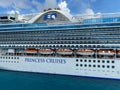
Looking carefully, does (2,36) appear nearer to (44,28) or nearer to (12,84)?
(44,28)

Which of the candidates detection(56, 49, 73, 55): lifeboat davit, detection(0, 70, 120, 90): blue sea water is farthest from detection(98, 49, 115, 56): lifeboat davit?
detection(56, 49, 73, 55): lifeboat davit

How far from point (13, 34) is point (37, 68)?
7.71 m

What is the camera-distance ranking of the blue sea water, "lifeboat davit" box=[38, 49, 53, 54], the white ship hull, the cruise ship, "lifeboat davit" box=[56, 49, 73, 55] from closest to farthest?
1. the blue sea water
2. the white ship hull
3. the cruise ship
4. "lifeboat davit" box=[56, 49, 73, 55]
5. "lifeboat davit" box=[38, 49, 53, 54]

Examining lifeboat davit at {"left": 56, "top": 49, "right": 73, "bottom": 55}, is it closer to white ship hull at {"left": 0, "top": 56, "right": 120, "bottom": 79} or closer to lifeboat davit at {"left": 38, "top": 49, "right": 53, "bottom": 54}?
white ship hull at {"left": 0, "top": 56, "right": 120, "bottom": 79}

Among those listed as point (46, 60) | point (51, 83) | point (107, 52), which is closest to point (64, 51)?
point (46, 60)

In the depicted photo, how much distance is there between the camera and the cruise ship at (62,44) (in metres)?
30.6

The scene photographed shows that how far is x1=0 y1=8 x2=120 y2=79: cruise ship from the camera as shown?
30625 millimetres

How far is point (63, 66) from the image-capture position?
32.6 metres

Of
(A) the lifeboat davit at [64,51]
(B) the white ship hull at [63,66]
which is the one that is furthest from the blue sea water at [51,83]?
(A) the lifeboat davit at [64,51]

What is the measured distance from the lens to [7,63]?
3675 cm

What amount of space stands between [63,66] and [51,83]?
16.9 feet

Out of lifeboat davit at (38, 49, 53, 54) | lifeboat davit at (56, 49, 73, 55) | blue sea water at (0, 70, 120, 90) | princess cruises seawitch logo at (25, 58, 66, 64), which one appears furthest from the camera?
lifeboat davit at (38, 49, 53, 54)

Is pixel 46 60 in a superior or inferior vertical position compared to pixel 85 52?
inferior

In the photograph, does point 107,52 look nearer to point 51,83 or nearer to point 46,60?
point 51,83
